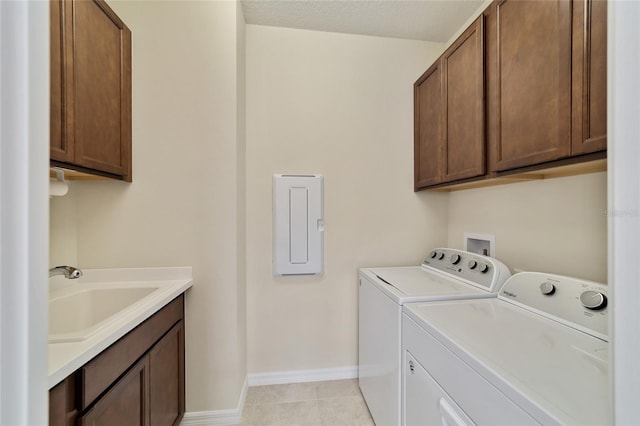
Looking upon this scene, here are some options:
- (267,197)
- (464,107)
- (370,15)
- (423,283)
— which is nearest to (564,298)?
(423,283)

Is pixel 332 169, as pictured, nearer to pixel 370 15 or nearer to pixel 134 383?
pixel 370 15

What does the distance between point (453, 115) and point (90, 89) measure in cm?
191

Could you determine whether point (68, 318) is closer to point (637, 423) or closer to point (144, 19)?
point (144, 19)

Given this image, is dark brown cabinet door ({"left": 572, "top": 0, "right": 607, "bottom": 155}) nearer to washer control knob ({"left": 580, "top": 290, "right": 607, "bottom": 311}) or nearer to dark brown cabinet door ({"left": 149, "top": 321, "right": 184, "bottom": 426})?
washer control knob ({"left": 580, "top": 290, "right": 607, "bottom": 311})

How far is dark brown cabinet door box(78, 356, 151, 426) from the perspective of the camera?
85 cm

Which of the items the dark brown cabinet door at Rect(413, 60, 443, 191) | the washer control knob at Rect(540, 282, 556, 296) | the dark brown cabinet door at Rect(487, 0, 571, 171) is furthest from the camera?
the dark brown cabinet door at Rect(413, 60, 443, 191)

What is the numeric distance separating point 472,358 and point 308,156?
1.57 m

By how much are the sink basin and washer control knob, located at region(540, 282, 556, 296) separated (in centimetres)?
186

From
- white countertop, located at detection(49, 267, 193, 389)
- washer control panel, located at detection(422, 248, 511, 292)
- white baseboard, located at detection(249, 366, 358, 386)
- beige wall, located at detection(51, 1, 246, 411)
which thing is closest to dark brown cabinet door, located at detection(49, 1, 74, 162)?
beige wall, located at detection(51, 1, 246, 411)

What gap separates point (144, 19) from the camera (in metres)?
1.52

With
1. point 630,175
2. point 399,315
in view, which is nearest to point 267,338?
point 399,315

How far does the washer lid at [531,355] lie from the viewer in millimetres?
590

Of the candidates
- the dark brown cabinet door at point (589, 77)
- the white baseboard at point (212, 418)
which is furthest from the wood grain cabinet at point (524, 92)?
the white baseboard at point (212, 418)

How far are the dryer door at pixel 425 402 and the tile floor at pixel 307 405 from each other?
2.06 feet
